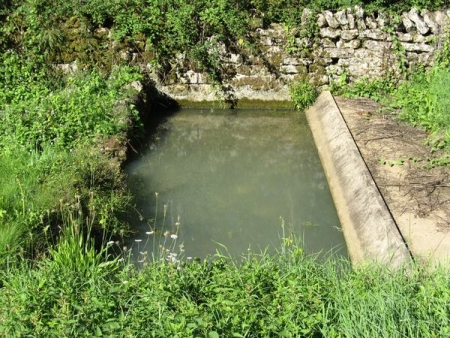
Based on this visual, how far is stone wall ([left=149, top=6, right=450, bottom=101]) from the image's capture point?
33.8ft

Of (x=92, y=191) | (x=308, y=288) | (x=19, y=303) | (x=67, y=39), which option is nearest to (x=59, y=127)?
(x=92, y=191)

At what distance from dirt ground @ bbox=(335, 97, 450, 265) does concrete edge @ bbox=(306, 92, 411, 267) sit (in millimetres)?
154

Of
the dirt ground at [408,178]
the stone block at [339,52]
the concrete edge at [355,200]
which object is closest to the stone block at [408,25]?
the stone block at [339,52]

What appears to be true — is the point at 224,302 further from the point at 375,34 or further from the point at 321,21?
the point at 375,34

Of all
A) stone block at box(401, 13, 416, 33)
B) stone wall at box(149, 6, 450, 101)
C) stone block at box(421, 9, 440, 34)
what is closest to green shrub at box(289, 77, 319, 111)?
stone wall at box(149, 6, 450, 101)

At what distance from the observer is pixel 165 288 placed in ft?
13.3

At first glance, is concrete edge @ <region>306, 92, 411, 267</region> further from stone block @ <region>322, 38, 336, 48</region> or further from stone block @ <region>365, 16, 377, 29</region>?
stone block @ <region>365, 16, 377, 29</region>

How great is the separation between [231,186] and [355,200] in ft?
5.39

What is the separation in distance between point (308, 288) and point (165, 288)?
906 millimetres

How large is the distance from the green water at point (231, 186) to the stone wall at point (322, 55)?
491 mm

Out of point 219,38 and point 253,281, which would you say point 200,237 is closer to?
point 253,281

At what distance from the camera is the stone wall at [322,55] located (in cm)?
1031

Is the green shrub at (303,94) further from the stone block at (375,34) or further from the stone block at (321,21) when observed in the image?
the stone block at (375,34)

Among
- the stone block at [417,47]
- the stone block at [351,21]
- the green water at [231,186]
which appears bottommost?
the green water at [231,186]
